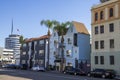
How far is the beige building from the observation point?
5284 centimetres

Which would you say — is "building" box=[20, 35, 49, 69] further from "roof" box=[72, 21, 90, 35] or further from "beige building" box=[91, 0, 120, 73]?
"beige building" box=[91, 0, 120, 73]

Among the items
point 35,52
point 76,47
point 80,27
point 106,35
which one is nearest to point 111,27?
point 106,35

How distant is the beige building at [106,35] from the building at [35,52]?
27.4 meters

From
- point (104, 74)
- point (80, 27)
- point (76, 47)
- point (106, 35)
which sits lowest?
point (104, 74)

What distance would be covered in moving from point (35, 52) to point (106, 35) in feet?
130

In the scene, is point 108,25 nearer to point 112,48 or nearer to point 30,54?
point 112,48

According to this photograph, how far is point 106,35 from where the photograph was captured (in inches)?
2176

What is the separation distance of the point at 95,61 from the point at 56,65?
20.6 meters

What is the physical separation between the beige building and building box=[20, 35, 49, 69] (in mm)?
27378

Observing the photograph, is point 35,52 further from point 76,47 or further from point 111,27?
point 111,27

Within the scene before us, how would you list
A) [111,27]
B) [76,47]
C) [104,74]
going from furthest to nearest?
1. [76,47]
2. [111,27]
3. [104,74]

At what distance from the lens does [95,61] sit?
58.2 metres

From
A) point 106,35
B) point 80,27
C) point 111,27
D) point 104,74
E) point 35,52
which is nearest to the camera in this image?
point 104,74

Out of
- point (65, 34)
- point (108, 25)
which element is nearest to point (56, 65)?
point (65, 34)
